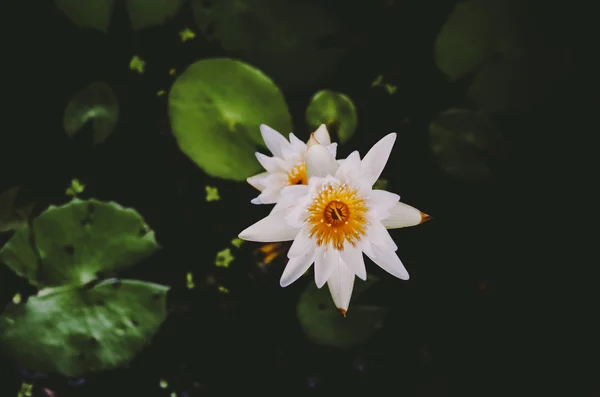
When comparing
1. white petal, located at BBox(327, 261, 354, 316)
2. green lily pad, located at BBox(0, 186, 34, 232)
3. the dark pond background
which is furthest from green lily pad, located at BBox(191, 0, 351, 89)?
green lily pad, located at BBox(0, 186, 34, 232)

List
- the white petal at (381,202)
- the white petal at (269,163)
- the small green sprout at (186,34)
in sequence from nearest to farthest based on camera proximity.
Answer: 1. the white petal at (381,202)
2. the white petal at (269,163)
3. the small green sprout at (186,34)

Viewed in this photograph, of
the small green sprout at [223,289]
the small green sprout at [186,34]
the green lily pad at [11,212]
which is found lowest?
the green lily pad at [11,212]

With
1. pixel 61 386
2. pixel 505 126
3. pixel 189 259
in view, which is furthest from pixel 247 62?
pixel 61 386

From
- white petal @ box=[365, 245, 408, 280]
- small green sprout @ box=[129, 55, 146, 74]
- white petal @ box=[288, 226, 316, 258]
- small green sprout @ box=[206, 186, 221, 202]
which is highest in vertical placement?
white petal @ box=[365, 245, 408, 280]

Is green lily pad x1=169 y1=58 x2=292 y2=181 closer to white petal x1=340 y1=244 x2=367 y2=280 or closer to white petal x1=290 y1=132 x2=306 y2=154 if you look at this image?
white petal x1=290 y1=132 x2=306 y2=154

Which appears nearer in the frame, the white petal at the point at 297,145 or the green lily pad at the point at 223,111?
the white petal at the point at 297,145

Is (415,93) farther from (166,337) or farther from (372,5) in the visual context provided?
(166,337)

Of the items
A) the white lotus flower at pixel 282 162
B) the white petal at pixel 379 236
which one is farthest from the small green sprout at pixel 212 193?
the white petal at pixel 379 236

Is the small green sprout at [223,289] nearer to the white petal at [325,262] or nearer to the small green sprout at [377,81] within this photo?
the white petal at [325,262]
